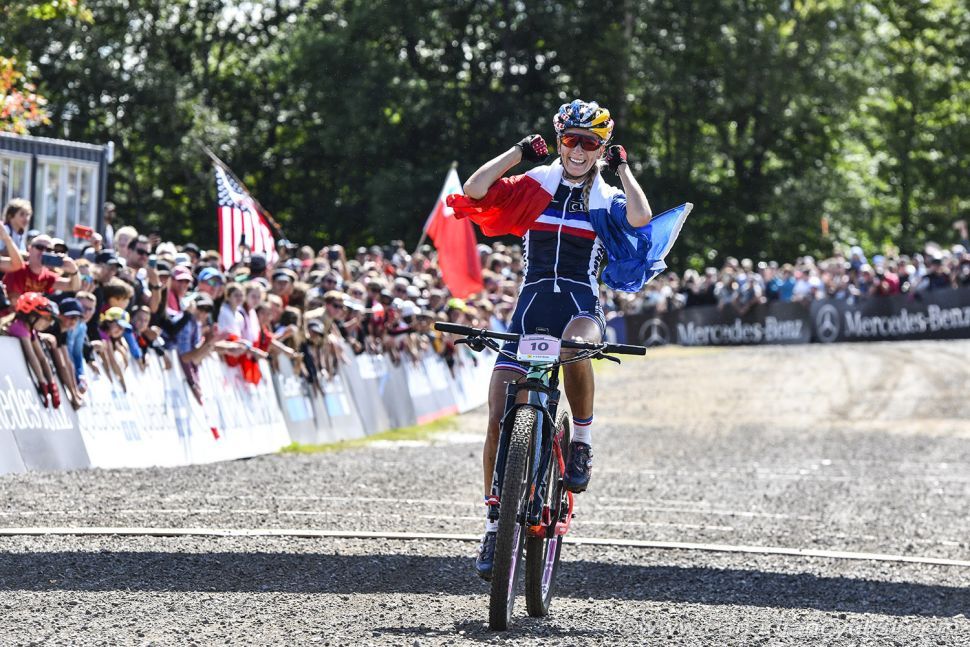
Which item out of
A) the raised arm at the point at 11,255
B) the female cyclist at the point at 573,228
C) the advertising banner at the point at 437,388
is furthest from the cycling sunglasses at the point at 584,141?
the advertising banner at the point at 437,388

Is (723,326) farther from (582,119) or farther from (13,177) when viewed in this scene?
(582,119)

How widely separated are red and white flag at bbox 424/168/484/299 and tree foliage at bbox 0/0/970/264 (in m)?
21.4

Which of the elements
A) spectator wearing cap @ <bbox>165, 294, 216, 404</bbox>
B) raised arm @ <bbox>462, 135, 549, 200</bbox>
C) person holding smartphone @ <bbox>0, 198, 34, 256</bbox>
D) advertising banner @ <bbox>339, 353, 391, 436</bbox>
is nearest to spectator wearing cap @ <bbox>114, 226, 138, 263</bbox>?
spectator wearing cap @ <bbox>165, 294, 216, 404</bbox>

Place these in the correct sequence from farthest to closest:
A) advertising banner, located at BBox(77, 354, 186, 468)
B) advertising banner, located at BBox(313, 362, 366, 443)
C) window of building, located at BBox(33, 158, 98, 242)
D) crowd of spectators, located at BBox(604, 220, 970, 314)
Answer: crowd of spectators, located at BBox(604, 220, 970, 314) < window of building, located at BBox(33, 158, 98, 242) < advertising banner, located at BBox(313, 362, 366, 443) < advertising banner, located at BBox(77, 354, 186, 468)

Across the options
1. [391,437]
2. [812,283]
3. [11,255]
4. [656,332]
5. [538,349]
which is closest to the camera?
[538,349]

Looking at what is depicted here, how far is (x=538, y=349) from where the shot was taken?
24.8 feet

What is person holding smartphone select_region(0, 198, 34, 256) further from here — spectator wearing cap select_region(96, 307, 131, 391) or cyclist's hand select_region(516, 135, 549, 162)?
cyclist's hand select_region(516, 135, 549, 162)

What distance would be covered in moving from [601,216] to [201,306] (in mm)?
8256

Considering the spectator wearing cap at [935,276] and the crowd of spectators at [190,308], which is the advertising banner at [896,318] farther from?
the crowd of spectators at [190,308]

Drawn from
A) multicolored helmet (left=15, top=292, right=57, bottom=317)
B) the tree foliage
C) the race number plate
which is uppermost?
the tree foliage

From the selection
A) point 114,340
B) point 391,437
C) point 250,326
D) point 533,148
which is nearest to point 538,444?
point 533,148

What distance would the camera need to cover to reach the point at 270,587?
27.5ft

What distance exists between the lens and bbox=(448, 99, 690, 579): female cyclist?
7949 millimetres

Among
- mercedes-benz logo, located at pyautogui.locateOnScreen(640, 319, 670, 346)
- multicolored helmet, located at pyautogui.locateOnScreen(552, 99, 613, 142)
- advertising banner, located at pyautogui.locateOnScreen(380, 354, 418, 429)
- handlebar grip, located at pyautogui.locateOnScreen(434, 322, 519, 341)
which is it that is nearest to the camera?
handlebar grip, located at pyautogui.locateOnScreen(434, 322, 519, 341)
